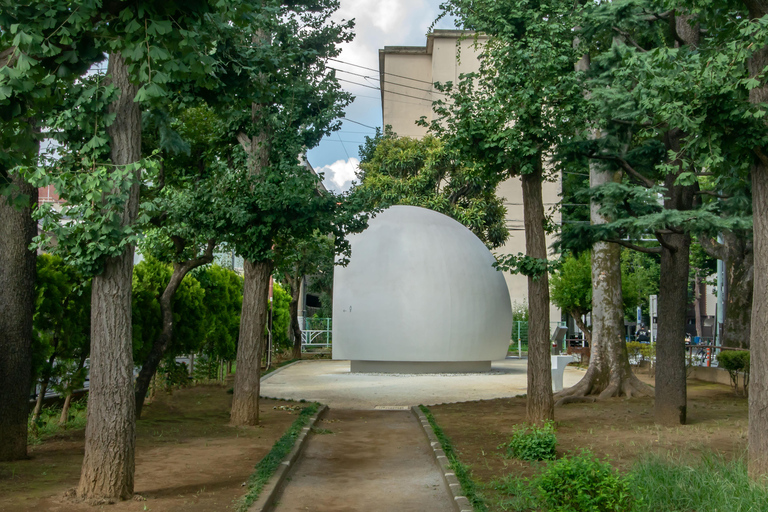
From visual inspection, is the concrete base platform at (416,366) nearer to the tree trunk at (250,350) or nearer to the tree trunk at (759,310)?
the tree trunk at (250,350)

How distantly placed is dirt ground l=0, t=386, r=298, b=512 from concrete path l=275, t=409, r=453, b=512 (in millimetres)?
725

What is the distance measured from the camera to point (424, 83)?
176 ft

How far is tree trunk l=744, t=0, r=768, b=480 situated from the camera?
26.4 ft

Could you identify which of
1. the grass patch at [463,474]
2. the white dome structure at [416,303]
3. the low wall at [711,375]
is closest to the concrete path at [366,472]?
the grass patch at [463,474]

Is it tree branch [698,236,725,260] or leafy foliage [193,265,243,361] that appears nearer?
leafy foliage [193,265,243,361]

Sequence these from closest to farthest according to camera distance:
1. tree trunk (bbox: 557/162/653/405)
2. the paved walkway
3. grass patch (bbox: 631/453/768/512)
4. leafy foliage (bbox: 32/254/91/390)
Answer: grass patch (bbox: 631/453/768/512), the paved walkway, leafy foliage (bbox: 32/254/91/390), tree trunk (bbox: 557/162/653/405)

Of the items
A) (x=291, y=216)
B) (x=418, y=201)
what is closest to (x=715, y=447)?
(x=291, y=216)

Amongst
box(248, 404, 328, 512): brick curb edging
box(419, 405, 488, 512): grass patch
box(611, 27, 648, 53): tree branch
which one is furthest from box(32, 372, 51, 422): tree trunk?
box(611, 27, 648, 53): tree branch

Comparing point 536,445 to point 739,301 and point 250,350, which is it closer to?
point 250,350

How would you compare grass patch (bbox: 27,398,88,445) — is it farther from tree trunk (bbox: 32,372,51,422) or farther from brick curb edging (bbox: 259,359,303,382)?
brick curb edging (bbox: 259,359,303,382)

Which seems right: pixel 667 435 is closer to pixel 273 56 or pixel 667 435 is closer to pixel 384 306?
pixel 273 56

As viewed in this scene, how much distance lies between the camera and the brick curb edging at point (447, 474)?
25.5 feet

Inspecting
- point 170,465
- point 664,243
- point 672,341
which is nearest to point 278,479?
point 170,465

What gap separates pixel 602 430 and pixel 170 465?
7317 mm
